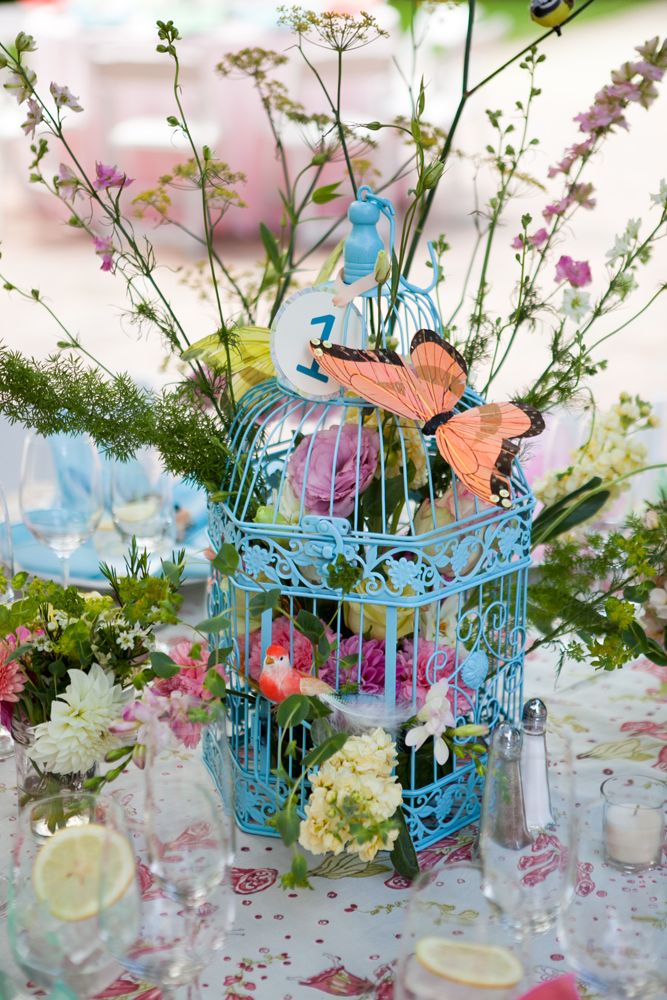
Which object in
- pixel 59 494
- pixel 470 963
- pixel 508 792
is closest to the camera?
pixel 470 963

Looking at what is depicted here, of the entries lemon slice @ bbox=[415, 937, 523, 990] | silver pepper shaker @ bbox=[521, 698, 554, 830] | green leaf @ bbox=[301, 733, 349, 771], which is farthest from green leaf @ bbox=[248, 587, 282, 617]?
lemon slice @ bbox=[415, 937, 523, 990]

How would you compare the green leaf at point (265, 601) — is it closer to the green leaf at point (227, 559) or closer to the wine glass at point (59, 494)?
the green leaf at point (227, 559)

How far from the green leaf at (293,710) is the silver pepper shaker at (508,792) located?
0.50 ft

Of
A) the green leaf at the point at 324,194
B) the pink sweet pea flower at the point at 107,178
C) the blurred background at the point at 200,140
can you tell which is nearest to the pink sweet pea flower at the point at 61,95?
the pink sweet pea flower at the point at 107,178

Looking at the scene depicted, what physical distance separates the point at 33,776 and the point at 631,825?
1.67 feet

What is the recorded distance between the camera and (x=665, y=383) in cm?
461

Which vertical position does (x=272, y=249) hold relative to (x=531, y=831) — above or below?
above

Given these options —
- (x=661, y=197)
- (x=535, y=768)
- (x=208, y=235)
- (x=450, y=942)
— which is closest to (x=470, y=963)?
(x=450, y=942)

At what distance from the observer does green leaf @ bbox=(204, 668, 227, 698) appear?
905 mm

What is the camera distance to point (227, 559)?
964 millimetres

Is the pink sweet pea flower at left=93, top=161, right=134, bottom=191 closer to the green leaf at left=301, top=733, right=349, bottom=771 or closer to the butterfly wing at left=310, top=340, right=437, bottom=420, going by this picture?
the butterfly wing at left=310, top=340, right=437, bottom=420

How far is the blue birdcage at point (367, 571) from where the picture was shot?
98cm

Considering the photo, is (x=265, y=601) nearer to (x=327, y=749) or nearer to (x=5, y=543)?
(x=327, y=749)

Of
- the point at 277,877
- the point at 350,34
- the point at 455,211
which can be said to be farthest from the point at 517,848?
the point at 455,211
